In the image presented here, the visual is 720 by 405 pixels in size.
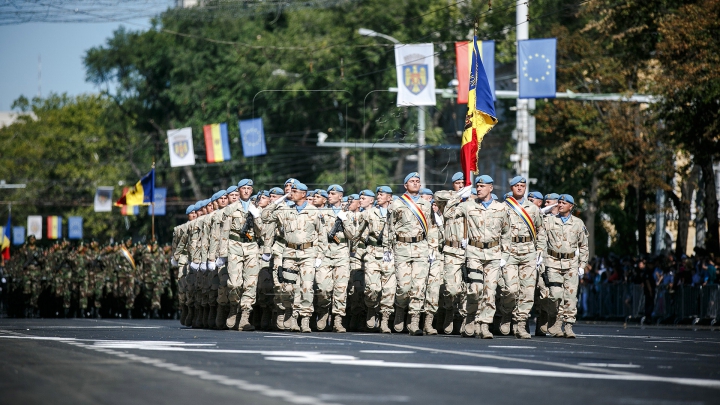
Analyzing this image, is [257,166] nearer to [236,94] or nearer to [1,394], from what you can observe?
[236,94]

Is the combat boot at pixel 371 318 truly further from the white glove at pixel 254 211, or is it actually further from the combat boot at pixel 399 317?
the white glove at pixel 254 211

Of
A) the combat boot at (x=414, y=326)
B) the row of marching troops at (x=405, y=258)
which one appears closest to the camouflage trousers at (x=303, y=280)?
the row of marching troops at (x=405, y=258)

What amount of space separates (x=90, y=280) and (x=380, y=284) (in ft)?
53.0

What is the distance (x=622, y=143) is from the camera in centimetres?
3550

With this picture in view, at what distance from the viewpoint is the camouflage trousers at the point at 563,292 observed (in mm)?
18516

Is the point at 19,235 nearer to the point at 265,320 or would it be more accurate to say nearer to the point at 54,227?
the point at 54,227

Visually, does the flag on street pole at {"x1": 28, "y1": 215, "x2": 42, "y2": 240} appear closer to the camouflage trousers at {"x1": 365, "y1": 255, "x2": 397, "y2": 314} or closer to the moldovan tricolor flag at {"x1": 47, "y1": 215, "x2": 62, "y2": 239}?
the moldovan tricolor flag at {"x1": 47, "y1": 215, "x2": 62, "y2": 239}

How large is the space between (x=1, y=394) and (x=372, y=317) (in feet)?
34.6

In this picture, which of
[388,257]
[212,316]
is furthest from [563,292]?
[212,316]

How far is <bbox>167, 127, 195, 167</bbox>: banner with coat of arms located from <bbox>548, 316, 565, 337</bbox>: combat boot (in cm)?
2851

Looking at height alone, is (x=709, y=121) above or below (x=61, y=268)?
above

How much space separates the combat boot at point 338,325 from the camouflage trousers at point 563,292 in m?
2.77

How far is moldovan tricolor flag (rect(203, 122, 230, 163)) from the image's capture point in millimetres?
45438

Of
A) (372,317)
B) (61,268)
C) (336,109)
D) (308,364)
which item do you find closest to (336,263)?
(372,317)
